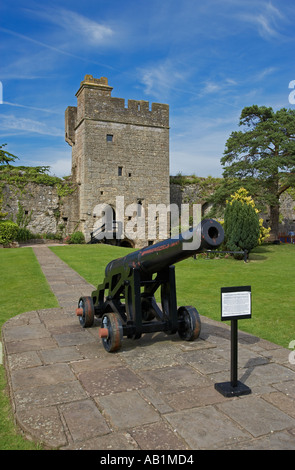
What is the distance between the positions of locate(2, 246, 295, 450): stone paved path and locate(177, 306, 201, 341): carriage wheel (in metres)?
0.10

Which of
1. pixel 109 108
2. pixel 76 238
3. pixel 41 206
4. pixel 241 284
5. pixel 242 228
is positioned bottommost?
pixel 241 284

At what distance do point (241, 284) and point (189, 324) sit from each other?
14.6ft

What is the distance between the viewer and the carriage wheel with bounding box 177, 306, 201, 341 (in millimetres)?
4172

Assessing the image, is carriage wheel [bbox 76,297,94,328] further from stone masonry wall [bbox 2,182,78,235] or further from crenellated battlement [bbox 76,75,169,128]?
crenellated battlement [bbox 76,75,169,128]

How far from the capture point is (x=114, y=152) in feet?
74.7

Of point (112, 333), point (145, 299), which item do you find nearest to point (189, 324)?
point (145, 299)

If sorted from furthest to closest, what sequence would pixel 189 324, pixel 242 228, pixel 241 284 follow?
pixel 242 228 → pixel 241 284 → pixel 189 324

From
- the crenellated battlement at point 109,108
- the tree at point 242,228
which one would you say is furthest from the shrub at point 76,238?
the tree at point 242,228

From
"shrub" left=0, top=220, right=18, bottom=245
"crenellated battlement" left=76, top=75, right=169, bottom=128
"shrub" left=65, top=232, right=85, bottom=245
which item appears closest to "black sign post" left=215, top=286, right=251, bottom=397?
"shrub" left=0, top=220, right=18, bottom=245

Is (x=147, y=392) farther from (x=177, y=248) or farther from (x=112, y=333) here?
(x=177, y=248)

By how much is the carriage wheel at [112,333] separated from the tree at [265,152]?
18.1 meters

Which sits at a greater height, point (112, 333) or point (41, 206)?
Answer: point (41, 206)
